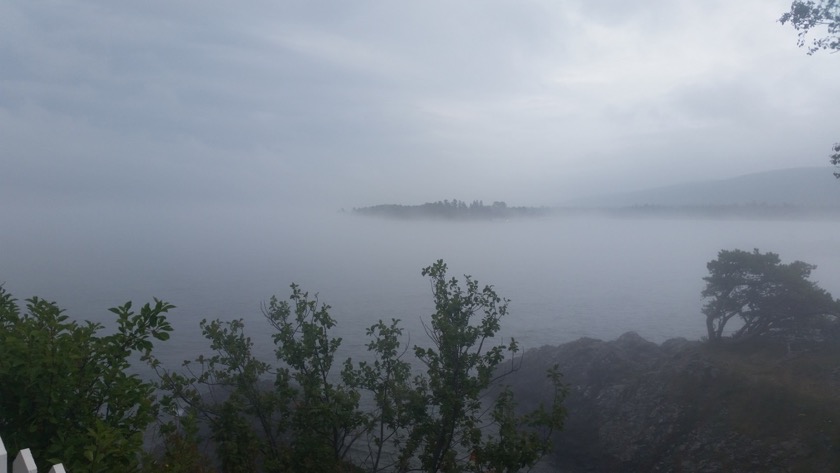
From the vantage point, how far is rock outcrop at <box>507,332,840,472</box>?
18875 millimetres

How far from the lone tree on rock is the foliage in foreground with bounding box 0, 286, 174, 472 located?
94.7ft

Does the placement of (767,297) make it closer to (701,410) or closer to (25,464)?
(701,410)

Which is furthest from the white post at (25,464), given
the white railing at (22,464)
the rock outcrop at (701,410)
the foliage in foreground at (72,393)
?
the rock outcrop at (701,410)

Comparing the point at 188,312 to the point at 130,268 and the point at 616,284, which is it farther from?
the point at 616,284

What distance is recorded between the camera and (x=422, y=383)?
11.1 metres

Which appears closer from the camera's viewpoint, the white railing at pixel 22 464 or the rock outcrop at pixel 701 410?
the white railing at pixel 22 464

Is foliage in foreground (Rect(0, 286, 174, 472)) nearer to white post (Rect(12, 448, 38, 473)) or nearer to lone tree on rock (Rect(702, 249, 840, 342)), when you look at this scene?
white post (Rect(12, 448, 38, 473))

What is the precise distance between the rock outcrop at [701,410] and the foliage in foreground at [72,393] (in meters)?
19.1

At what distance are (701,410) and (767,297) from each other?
9059 mm

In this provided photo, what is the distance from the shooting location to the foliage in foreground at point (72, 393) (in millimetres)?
4629

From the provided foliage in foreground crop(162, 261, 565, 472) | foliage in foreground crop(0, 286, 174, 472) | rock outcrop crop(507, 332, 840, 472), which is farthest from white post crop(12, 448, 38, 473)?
rock outcrop crop(507, 332, 840, 472)

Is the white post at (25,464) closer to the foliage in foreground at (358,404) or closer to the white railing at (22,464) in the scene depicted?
the white railing at (22,464)

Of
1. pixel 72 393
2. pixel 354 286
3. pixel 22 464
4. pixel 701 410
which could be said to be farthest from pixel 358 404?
pixel 354 286

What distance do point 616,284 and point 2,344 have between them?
86666 millimetres
